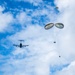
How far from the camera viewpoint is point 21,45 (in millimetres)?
179000

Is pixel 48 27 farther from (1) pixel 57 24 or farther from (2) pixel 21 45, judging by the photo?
(2) pixel 21 45

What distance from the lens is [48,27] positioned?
10762 centimetres

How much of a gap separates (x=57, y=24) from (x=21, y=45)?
238 feet

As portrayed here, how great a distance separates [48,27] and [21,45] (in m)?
73.5

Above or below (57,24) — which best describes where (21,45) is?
above

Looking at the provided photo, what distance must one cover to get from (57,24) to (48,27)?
14.2 feet

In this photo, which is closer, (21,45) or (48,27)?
(48,27)

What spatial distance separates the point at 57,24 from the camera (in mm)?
109500

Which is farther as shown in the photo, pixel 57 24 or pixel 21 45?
pixel 21 45

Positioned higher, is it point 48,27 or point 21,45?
point 21,45

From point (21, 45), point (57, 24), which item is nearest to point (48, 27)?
point (57, 24)
